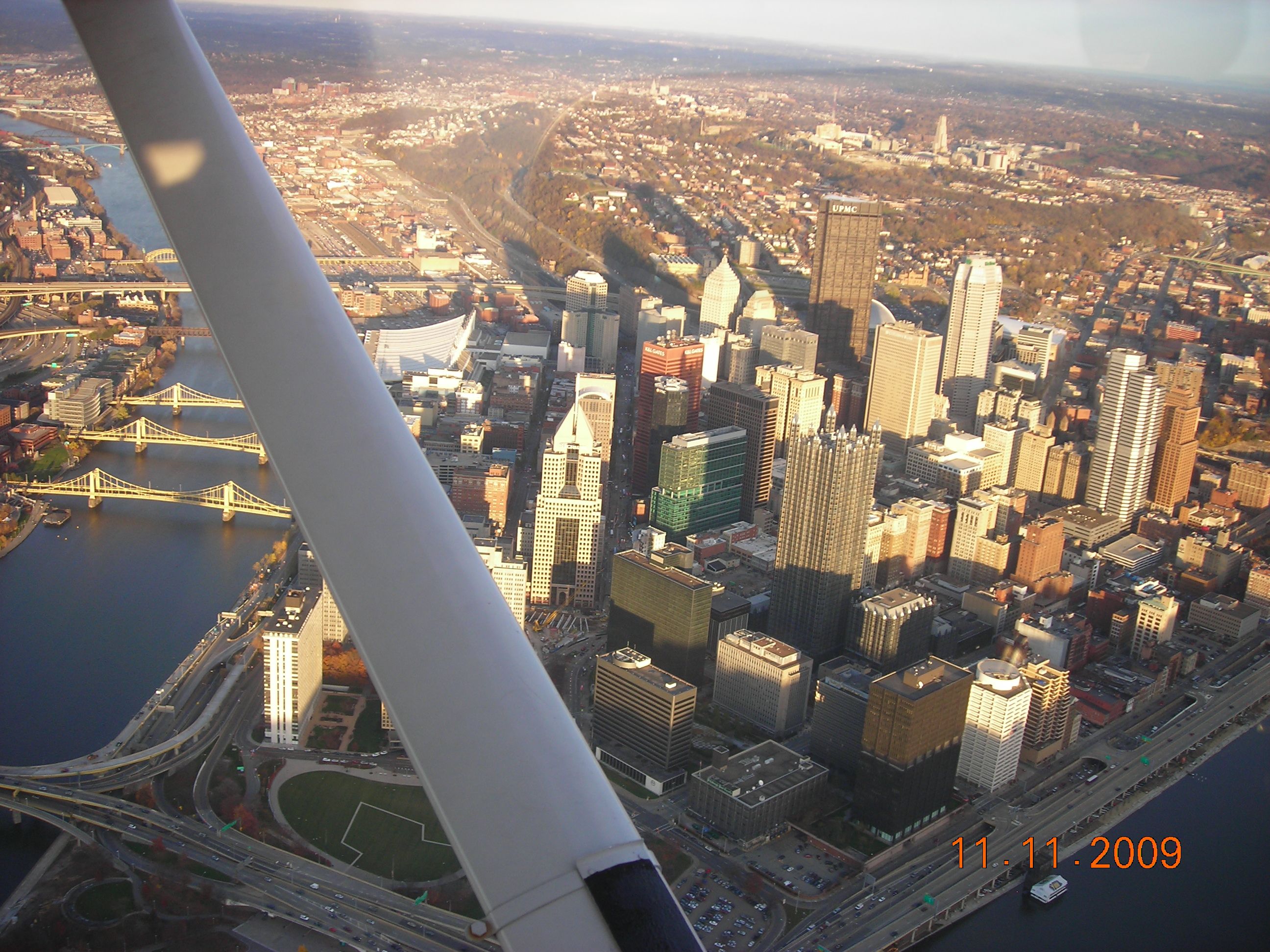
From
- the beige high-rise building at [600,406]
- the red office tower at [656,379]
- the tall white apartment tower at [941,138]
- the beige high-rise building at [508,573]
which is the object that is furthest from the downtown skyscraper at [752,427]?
the tall white apartment tower at [941,138]

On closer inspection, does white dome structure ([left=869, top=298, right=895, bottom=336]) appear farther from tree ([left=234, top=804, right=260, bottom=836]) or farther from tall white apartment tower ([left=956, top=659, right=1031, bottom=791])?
tree ([left=234, top=804, right=260, bottom=836])

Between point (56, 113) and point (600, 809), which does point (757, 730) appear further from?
point (600, 809)

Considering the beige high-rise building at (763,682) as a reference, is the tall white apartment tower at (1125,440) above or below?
above

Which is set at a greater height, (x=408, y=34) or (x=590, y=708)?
(x=408, y=34)

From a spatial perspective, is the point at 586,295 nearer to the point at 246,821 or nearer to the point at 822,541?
the point at 822,541

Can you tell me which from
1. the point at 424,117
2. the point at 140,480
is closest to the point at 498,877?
the point at 140,480

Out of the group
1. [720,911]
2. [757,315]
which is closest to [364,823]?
[720,911]

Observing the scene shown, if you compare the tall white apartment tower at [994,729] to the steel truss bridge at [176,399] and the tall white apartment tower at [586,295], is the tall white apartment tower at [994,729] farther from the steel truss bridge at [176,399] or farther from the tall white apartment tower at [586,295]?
the tall white apartment tower at [586,295]
